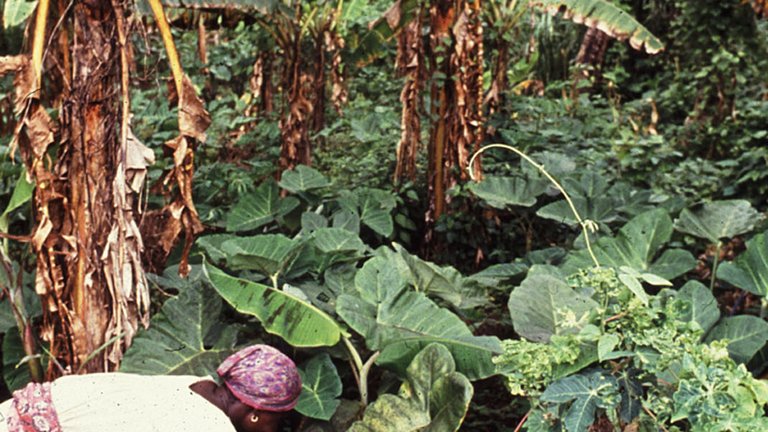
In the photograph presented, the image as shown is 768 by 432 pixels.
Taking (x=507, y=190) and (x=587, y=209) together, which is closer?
(x=587, y=209)

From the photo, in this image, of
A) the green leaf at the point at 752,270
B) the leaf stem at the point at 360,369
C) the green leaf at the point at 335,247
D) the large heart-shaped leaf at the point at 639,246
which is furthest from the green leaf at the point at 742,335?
the green leaf at the point at 335,247

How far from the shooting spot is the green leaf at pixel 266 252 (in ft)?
11.8

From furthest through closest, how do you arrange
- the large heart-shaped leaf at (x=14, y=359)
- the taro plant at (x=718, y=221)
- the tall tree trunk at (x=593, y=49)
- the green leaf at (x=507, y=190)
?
the tall tree trunk at (x=593, y=49) < the green leaf at (x=507, y=190) < the taro plant at (x=718, y=221) < the large heart-shaped leaf at (x=14, y=359)

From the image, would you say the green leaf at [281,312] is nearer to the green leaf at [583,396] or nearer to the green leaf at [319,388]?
the green leaf at [319,388]

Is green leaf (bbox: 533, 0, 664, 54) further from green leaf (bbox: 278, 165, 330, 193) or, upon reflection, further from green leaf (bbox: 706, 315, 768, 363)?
green leaf (bbox: 706, 315, 768, 363)

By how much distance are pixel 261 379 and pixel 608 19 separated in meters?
3.88

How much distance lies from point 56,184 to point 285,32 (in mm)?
3481

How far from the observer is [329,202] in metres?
5.21

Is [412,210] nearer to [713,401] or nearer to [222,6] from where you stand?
[222,6]

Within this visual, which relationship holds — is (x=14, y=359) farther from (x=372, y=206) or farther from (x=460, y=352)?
(x=372, y=206)

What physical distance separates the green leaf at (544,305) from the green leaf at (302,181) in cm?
205

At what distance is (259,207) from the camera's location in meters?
4.93

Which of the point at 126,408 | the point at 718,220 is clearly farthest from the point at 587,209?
the point at 126,408

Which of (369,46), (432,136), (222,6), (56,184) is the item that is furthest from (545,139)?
(56,184)
